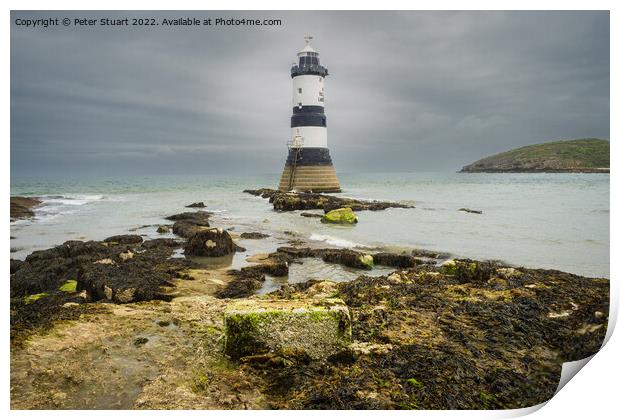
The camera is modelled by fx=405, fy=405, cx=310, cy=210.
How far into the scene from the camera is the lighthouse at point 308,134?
35250mm

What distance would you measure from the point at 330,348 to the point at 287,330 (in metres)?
0.44

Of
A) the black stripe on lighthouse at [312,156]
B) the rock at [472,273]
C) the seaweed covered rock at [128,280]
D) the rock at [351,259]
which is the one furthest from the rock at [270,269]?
the black stripe on lighthouse at [312,156]

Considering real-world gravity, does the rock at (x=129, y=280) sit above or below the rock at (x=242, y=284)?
above

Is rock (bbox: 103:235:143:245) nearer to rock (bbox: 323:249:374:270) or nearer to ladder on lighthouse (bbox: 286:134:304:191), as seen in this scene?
rock (bbox: 323:249:374:270)

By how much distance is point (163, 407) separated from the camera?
3279 millimetres

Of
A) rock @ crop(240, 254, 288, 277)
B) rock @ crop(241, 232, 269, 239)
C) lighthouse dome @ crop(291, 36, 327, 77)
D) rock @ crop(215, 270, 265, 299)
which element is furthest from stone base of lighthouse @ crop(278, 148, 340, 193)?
rock @ crop(215, 270, 265, 299)

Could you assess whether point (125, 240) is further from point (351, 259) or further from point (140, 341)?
point (140, 341)

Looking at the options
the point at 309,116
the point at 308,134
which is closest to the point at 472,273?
the point at 309,116

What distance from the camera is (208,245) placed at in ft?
38.4

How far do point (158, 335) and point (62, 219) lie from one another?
19.6 m

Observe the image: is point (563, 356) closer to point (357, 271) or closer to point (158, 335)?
point (158, 335)

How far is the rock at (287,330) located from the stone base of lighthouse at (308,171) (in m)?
34.9

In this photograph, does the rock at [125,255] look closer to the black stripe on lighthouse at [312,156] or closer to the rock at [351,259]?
the rock at [351,259]

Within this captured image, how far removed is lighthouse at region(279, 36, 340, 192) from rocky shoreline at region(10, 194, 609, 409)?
2898cm
